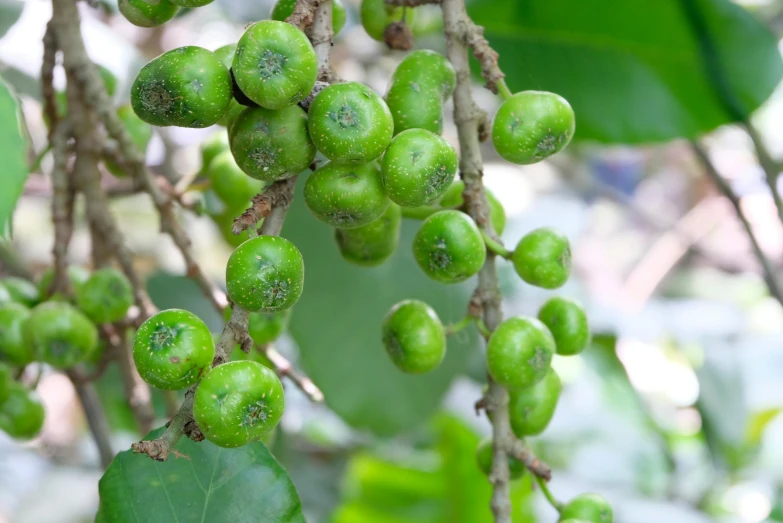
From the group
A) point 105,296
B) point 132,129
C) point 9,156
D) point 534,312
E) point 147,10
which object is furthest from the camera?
point 534,312

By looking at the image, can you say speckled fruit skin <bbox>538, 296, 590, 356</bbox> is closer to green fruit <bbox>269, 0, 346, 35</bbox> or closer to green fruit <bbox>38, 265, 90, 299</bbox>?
green fruit <bbox>269, 0, 346, 35</bbox>

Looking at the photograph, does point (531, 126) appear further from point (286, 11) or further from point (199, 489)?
point (199, 489)

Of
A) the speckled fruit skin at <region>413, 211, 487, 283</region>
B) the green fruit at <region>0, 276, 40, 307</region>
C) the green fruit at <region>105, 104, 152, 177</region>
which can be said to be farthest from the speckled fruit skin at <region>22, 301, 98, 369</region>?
the speckled fruit skin at <region>413, 211, 487, 283</region>

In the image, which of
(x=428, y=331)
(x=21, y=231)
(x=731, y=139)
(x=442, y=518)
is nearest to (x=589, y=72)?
(x=428, y=331)

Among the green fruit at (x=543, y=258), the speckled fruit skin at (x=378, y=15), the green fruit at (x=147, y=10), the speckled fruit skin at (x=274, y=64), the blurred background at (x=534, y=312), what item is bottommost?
the blurred background at (x=534, y=312)

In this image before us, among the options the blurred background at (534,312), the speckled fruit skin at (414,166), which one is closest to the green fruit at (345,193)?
the speckled fruit skin at (414,166)

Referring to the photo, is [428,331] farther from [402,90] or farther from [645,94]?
[645,94]

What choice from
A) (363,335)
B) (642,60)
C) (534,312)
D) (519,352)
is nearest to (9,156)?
(519,352)

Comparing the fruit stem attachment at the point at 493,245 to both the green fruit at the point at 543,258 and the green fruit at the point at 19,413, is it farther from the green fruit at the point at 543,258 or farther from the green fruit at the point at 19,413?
the green fruit at the point at 19,413
